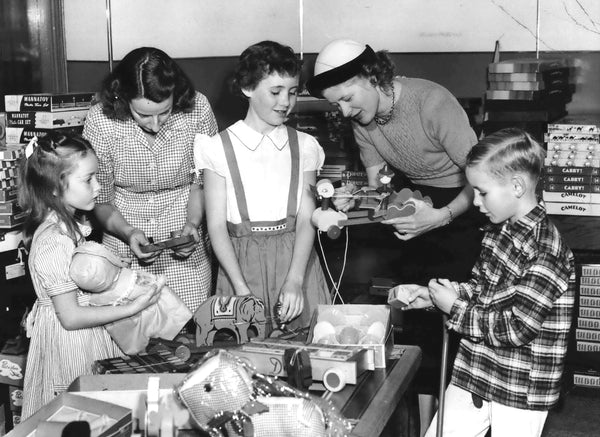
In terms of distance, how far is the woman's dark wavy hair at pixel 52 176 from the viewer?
2.41 m

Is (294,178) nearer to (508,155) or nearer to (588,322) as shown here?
(508,155)

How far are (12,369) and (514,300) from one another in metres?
1.83

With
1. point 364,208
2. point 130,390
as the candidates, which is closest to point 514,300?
point 364,208

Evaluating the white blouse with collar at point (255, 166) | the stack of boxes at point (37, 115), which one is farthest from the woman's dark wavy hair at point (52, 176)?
the stack of boxes at point (37, 115)

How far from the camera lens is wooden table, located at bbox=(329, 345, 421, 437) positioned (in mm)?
1772

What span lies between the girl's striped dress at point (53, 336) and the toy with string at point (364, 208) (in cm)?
72

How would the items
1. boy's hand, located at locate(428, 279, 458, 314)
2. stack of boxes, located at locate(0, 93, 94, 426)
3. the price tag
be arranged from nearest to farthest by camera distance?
boy's hand, located at locate(428, 279, 458, 314), stack of boxes, located at locate(0, 93, 94, 426), the price tag

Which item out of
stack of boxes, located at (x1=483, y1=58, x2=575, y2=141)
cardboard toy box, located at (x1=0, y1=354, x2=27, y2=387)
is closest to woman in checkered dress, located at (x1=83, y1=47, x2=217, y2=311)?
cardboard toy box, located at (x1=0, y1=354, x2=27, y2=387)

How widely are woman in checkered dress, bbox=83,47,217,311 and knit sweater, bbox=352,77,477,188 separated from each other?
59 cm

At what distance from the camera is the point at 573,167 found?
3.47 meters

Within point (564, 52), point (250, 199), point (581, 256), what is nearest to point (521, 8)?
point (564, 52)

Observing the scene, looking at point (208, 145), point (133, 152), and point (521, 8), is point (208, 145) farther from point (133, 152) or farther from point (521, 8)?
point (521, 8)

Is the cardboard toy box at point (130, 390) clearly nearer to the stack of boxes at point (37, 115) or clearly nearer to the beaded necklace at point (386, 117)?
the beaded necklace at point (386, 117)

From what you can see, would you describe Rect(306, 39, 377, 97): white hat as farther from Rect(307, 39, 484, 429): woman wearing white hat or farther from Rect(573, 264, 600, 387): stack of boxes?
Rect(573, 264, 600, 387): stack of boxes
